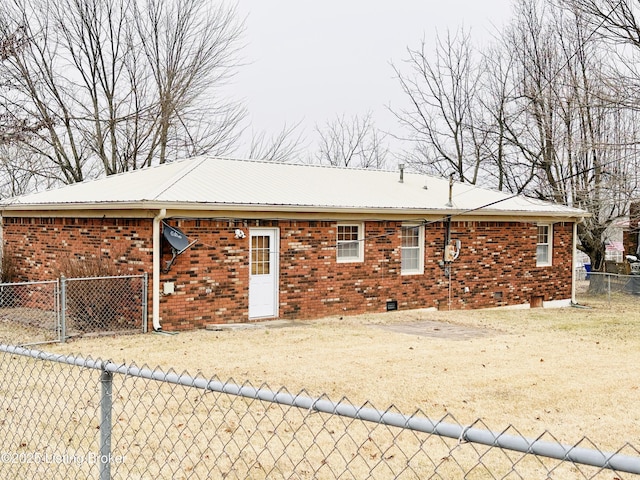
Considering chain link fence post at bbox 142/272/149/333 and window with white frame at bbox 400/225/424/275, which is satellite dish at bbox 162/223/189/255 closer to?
chain link fence post at bbox 142/272/149/333

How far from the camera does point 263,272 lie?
49.9 ft

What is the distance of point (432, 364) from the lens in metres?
10.1

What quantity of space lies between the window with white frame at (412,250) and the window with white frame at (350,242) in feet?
4.61

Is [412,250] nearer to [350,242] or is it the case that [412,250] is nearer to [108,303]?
[350,242]

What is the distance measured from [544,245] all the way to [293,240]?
30.6 feet

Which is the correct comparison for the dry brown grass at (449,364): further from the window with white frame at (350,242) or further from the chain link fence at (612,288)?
the chain link fence at (612,288)

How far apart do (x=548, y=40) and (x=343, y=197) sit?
1231cm

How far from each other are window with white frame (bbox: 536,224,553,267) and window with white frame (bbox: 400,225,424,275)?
4981 millimetres

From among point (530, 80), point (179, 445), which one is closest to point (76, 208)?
point (179, 445)

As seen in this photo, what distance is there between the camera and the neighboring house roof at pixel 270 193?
46.5 feet

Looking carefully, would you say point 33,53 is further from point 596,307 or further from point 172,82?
point 596,307

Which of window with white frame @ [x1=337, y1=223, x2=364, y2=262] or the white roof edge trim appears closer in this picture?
the white roof edge trim

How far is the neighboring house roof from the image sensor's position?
14.2 m

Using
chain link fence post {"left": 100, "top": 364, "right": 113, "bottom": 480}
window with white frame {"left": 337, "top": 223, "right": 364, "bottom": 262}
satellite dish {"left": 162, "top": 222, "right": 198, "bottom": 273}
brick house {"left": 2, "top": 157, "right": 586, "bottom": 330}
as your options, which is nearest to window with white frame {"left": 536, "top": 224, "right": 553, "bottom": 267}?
brick house {"left": 2, "top": 157, "right": 586, "bottom": 330}
